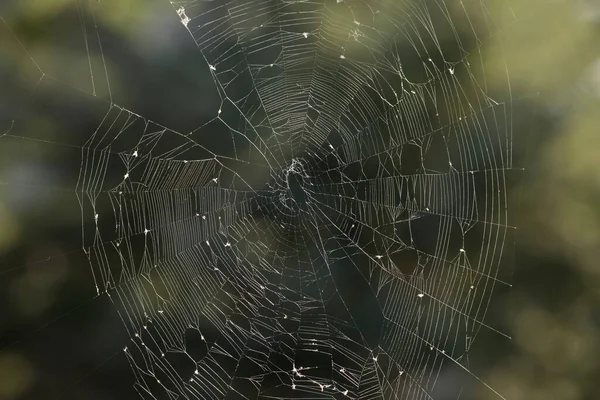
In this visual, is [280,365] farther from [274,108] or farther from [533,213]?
[533,213]

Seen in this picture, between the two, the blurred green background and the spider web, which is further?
the blurred green background

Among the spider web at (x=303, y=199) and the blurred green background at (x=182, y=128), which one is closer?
the spider web at (x=303, y=199)

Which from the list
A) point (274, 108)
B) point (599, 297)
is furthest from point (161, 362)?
point (599, 297)

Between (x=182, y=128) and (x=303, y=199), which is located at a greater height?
(x=182, y=128)
